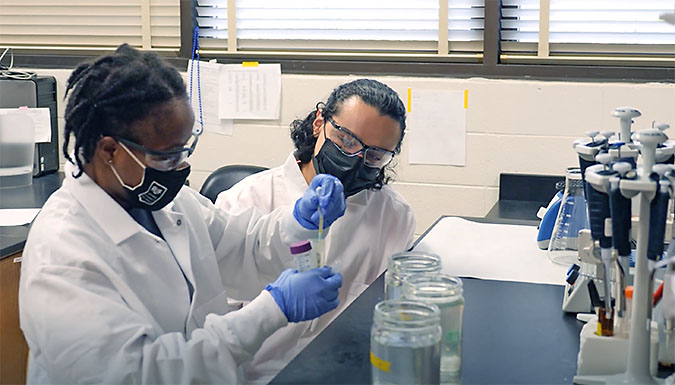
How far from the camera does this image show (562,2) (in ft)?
9.73

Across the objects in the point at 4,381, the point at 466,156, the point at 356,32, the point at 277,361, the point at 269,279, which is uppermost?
the point at 356,32

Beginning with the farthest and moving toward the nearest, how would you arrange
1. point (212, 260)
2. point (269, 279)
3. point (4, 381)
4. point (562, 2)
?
point (562, 2) → point (4, 381) → point (269, 279) → point (212, 260)

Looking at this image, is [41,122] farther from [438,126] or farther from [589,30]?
[589,30]

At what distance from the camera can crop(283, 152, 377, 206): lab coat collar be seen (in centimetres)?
208

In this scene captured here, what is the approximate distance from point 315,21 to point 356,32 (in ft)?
0.59

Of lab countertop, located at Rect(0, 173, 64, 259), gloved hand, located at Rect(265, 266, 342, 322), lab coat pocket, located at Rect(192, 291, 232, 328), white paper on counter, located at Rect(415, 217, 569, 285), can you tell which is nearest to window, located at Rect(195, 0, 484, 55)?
lab countertop, located at Rect(0, 173, 64, 259)

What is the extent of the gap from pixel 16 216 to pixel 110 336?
57.6 inches

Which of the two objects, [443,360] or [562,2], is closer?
[443,360]

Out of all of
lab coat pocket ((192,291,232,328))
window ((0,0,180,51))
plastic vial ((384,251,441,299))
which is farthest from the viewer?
window ((0,0,180,51))

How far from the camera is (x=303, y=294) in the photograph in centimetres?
142

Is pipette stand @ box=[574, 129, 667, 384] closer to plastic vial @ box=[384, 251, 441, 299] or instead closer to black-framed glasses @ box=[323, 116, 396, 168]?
plastic vial @ box=[384, 251, 441, 299]

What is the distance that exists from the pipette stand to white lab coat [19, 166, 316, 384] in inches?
22.7

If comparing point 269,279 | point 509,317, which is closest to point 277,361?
point 269,279

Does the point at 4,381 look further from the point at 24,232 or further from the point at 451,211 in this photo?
the point at 451,211
